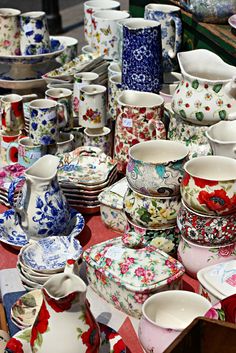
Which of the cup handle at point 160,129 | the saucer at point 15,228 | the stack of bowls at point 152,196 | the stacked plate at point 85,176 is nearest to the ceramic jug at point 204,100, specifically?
the cup handle at point 160,129

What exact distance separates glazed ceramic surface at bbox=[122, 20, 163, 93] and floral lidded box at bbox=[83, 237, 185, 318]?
683mm

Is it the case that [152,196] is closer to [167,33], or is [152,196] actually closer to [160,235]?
[160,235]

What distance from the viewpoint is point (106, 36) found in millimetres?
2463

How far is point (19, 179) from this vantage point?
70.4 inches

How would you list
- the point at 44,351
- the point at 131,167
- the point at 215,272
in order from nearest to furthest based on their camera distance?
the point at 44,351 < the point at 215,272 < the point at 131,167

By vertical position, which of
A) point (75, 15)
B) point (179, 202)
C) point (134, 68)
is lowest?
point (75, 15)

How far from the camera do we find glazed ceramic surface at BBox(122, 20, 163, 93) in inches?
80.4

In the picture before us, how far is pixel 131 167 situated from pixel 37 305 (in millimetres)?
369

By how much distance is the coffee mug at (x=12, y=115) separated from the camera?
212 cm

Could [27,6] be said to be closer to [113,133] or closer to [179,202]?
[113,133]

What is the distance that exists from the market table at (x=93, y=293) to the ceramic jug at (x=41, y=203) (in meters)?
0.08

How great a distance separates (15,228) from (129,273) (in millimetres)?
429

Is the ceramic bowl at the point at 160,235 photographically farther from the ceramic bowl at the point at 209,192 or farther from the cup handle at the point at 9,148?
the cup handle at the point at 9,148

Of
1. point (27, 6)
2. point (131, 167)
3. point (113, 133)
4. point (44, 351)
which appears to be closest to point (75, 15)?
point (27, 6)
